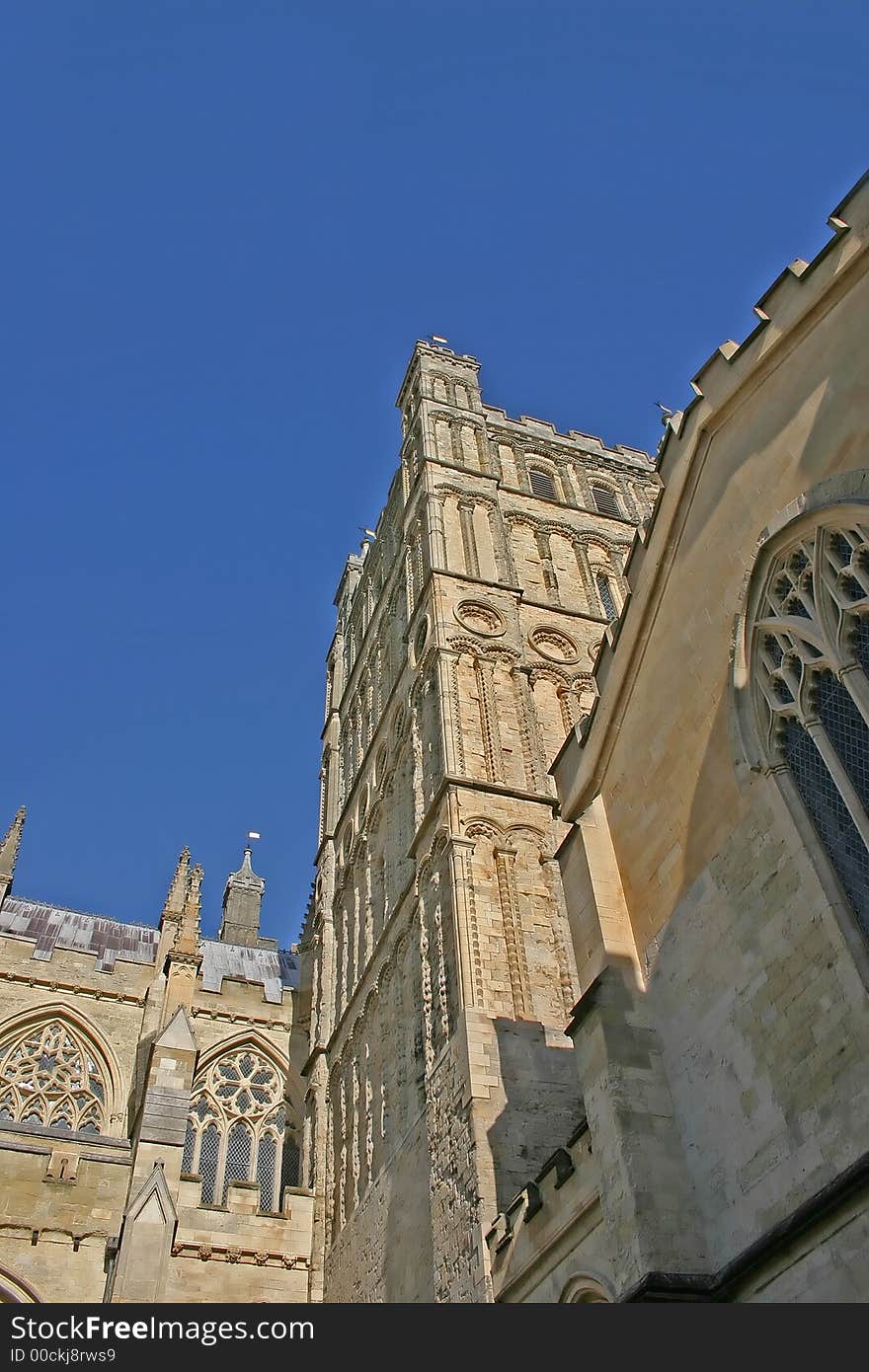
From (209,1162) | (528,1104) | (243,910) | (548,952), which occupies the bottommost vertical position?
(528,1104)

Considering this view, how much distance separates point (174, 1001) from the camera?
21031 millimetres

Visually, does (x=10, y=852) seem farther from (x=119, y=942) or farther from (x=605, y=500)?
(x=605, y=500)

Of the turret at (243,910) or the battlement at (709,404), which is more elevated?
the turret at (243,910)

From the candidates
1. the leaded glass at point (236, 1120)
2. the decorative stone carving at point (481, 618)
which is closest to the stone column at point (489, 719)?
Answer: the decorative stone carving at point (481, 618)

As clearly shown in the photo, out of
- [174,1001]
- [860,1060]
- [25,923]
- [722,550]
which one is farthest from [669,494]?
[25,923]

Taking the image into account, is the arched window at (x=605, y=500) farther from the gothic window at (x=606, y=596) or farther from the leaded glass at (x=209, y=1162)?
the leaded glass at (x=209, y=1162)

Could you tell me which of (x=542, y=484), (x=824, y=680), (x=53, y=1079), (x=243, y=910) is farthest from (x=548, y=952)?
(x=243, y=910)

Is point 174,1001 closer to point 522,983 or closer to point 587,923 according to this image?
point 522,983

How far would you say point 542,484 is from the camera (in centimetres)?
2828

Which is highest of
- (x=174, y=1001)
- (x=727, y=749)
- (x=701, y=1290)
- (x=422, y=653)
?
(x=422, y=653)

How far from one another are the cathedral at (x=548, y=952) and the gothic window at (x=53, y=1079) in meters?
0.07

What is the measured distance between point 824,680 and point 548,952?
307 inches

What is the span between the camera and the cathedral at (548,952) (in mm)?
8141

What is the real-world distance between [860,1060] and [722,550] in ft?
15.7
